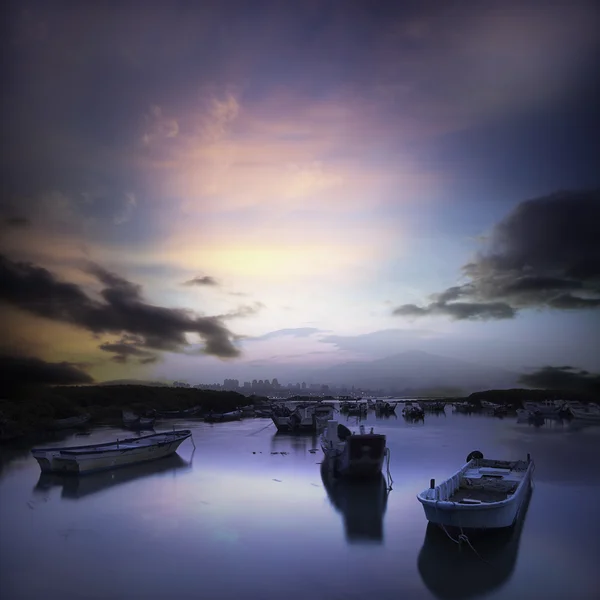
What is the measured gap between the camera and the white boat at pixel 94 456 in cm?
1906

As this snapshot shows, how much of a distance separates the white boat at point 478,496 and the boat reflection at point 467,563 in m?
0.38

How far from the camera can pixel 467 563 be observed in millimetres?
9656

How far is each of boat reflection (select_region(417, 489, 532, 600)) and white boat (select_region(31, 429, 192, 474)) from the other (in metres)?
13.3

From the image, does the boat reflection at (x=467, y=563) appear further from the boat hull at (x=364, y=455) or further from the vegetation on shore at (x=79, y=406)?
the vegetation on shore at (x=79, y=406)

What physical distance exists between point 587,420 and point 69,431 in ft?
165

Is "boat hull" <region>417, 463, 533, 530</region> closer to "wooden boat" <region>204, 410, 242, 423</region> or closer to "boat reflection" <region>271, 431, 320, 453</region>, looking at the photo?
"boat reflection" <region>271, 431, 320, 453</region>

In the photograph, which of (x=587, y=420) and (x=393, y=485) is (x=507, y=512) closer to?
(x=393, y=485)

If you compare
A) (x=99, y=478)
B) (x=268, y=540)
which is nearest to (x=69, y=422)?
(x=99, y=478)

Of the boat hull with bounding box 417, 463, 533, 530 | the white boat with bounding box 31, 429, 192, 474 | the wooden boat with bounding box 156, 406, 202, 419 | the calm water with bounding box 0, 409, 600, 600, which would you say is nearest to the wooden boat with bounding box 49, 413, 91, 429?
the wooden boat with bounding box 156, 406, 202, 419

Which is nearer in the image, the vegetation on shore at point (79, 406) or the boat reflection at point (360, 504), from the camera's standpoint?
the boat reflection at point (360, 504)

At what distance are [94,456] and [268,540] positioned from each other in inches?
428

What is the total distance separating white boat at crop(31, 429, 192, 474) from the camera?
62.5 ft

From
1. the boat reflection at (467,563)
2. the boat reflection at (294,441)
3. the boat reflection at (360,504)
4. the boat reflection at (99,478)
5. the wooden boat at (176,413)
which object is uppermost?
the wooden boat at (176,413)

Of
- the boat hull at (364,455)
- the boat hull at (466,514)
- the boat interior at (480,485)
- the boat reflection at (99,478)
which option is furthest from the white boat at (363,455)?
the boat reflection at (99,478)
